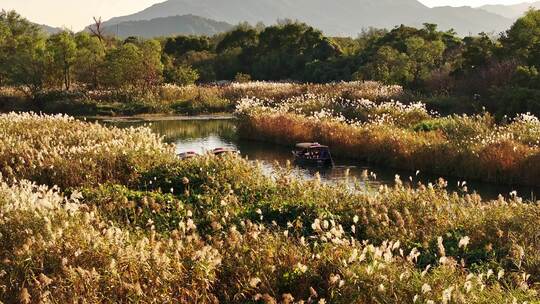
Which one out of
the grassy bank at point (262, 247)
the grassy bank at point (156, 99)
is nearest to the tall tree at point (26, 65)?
the grassy bank at point (156, 99)

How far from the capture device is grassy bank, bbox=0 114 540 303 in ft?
23.7

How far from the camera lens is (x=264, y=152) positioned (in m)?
27.8

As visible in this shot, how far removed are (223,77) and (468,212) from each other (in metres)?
59.6

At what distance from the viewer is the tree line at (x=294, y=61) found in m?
34.3

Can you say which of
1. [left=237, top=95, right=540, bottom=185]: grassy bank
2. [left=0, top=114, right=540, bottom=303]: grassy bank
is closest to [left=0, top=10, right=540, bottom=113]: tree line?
[left=237, top=95, right=540, bottom=185]: grassy bank

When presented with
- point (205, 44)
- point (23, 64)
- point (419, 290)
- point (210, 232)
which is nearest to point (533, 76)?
point (210, 232)

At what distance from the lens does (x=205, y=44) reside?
7894 cm

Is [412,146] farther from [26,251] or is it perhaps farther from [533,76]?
[26,251]

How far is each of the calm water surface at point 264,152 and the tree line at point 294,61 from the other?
27.9ft

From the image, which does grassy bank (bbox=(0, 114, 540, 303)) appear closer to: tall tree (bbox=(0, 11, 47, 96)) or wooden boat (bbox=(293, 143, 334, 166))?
wooden boat (bbox=(293, 143, 334, 166))

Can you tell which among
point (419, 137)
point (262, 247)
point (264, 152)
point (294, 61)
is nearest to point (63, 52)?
point (294, 61)

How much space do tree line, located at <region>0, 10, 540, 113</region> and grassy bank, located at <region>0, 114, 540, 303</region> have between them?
17.4 m

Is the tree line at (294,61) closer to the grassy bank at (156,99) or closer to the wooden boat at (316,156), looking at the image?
the grassy bank at (156,99)

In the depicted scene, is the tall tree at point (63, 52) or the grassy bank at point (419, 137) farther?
the tall tree at point (63, 52)
